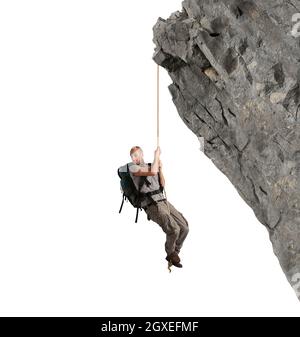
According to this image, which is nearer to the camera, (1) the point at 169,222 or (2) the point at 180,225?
(1) the point at 169,222

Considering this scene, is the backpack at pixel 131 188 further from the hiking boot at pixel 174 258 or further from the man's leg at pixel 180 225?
the hiking boot at pixel 174 258

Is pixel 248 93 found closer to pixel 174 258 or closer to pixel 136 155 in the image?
pixel 136 155

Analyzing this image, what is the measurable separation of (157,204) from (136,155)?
0.71 metres

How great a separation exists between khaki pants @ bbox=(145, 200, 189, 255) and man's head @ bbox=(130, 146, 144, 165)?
2.01 feet

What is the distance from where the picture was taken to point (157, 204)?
9289 mm

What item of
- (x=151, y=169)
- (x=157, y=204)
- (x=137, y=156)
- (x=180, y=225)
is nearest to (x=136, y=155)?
(x=137, y=156)

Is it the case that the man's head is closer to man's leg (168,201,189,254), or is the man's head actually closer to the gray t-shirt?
the gray t-shirt

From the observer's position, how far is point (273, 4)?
25.6 ft

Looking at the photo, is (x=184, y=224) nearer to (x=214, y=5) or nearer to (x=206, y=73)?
(x=206, y=73)

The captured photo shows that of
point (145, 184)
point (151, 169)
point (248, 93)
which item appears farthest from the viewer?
point (145, 184)

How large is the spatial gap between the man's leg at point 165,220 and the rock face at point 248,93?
0.94 metres

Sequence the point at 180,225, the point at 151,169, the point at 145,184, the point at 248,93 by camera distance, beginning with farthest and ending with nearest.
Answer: the point at 180,225, the point at 145,184, the point at 151,169, the point at 248,93

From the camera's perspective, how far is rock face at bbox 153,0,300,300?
7844 mm

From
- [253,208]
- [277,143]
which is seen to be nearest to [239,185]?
[253,208]
